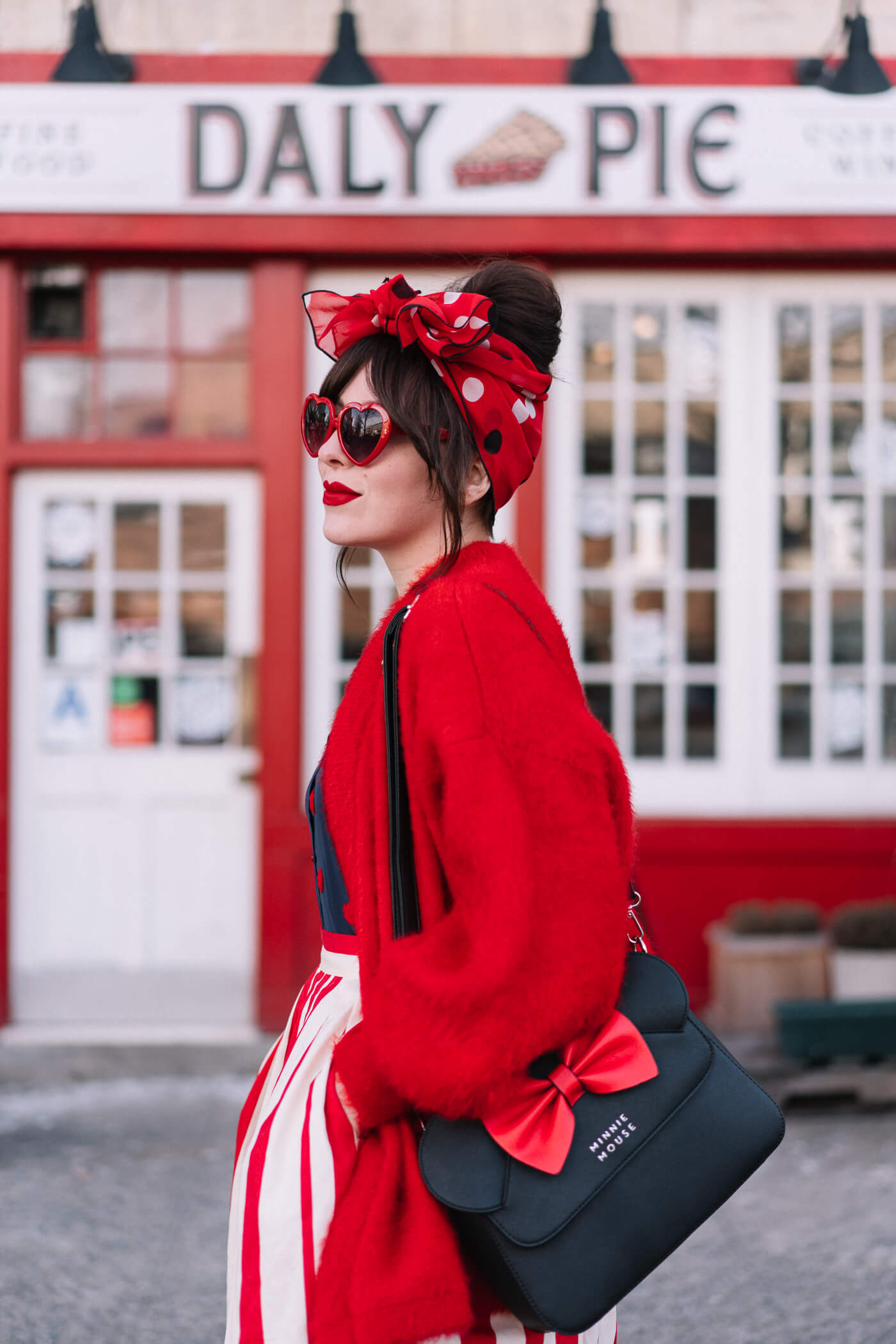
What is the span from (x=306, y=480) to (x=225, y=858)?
158cm

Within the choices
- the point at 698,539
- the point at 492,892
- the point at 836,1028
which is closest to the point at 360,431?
the point at 492,892

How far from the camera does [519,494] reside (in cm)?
515

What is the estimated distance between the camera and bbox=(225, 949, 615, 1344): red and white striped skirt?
134cm

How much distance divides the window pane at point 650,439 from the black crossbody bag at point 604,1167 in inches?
159

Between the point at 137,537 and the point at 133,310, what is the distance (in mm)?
935

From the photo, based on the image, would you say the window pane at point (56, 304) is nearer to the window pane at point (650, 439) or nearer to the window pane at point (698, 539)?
the window pane at point (650, 439)

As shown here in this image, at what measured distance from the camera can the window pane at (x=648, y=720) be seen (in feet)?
17.3

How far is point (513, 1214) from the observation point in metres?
1.23

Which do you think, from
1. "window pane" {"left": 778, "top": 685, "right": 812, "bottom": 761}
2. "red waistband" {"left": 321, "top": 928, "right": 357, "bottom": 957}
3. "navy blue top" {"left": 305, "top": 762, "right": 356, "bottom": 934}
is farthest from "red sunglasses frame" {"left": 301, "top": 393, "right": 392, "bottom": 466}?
"window pane" {"left": 778, "top": 685, "right": 812, "bottom": 761}

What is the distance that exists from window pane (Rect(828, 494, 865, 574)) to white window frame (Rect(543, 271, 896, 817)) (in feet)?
0.18

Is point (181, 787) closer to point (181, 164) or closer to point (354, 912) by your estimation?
point (181, 164)

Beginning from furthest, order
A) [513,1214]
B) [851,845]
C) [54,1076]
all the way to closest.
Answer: [851,845] < [54,1076] < [513,1214]

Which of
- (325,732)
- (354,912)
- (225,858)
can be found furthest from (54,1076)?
(354,912)

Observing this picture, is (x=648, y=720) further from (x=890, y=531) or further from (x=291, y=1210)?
(x=291, y=1210)
